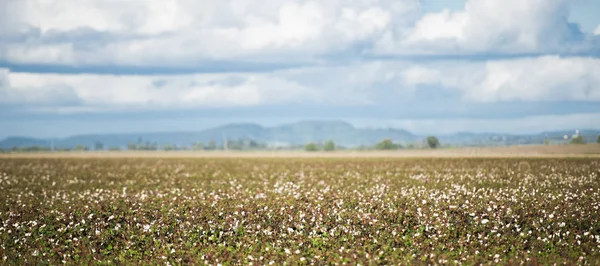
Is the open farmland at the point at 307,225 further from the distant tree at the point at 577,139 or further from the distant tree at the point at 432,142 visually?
the distant tree at the point at 432,142

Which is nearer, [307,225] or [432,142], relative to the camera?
[307,225]

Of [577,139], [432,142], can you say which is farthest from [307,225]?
[432,142]

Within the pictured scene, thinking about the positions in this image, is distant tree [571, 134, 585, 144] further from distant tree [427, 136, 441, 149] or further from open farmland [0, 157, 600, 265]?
open farmland [0, 157, 600, 265]

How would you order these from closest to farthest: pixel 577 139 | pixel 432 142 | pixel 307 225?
pixel 307 225 < pixel 577 139 < pixel 432 142

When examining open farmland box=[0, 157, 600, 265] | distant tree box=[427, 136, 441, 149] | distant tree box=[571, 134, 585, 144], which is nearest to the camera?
open farmland box=[0, 157, 600, 265]

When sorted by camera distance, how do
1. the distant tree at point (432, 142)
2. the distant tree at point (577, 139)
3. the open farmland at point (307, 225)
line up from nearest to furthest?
the open farmland at point (307, 225) < the distant tree at point (577, 139) < the distant tree at point (432, 142)

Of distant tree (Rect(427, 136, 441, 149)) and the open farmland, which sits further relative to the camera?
distant tree (Rect(427, 136, 441, 149))

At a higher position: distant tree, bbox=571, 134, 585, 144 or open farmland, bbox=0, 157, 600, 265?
distant tree, bbox=571, 134, 585, 144

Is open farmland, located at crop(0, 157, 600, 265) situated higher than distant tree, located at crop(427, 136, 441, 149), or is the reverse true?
distant tree, located at crop(427, 136, 441, 149)

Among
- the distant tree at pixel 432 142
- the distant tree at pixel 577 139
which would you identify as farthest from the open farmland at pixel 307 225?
the distant tree at pixel 432 142

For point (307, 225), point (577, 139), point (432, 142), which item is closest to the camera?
point (307, 225)

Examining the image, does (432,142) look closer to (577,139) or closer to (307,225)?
(577,139)

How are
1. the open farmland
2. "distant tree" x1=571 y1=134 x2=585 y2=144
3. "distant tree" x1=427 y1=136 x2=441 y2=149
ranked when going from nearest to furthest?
the open farmland, "distant tree" x1=571 y1=134 x2=585 y2=144, "distant tree" x1=427 y1=136 x2=441 y2=149

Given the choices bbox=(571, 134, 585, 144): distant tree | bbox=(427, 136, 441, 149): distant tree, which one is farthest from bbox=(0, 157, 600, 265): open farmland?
bbox=(427, 136, 441, 149): distant tree
